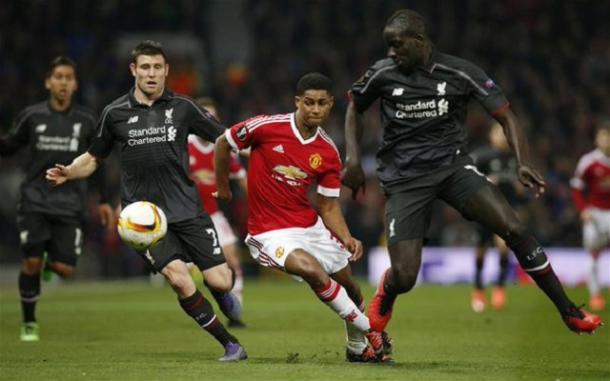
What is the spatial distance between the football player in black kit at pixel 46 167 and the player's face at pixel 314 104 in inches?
144

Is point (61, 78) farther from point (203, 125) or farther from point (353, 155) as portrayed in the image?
point (353, 155)

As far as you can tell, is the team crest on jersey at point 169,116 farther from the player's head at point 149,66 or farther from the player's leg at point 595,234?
the player's leg at point 595,234

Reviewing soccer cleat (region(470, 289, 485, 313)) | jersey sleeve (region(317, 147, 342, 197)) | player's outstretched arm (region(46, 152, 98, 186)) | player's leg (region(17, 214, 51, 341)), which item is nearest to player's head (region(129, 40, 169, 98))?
player's outstretched arm (region(46, 152, 98, 186))

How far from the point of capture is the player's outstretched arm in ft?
34.3

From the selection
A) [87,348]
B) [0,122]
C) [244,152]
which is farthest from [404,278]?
[0,122]

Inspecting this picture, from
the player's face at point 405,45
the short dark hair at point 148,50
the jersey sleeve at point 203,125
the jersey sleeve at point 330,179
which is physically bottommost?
the jersey sleeve at point 330,179

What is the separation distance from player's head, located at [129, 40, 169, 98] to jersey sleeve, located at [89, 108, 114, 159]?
1.30ft

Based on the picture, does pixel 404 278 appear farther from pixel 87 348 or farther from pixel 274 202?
pixel 87 348

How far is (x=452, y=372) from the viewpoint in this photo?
917cm

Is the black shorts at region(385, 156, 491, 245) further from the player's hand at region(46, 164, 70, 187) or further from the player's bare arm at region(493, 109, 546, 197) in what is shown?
the player's hand at region(46, 164, 70, 187)

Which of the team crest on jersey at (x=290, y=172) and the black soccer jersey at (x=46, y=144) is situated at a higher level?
the team crest on jersey at (x=290, y=172)

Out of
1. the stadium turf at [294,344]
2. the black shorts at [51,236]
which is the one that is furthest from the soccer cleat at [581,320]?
the black shorts at [51,236]

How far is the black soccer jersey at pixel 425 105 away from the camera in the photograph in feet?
31.5

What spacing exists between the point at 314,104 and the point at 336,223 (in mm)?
988
